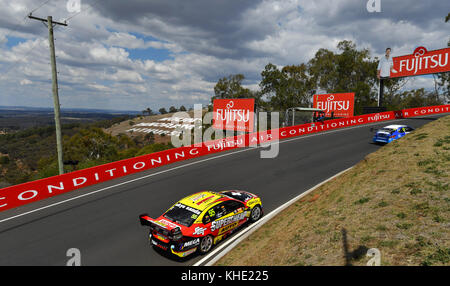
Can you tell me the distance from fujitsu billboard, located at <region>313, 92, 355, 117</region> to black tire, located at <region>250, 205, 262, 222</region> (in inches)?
1086

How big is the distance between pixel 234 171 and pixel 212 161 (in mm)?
3673

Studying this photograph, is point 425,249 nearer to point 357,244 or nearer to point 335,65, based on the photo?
point 357,244

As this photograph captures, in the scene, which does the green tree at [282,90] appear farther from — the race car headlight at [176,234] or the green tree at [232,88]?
the race car headlight at [176,234]

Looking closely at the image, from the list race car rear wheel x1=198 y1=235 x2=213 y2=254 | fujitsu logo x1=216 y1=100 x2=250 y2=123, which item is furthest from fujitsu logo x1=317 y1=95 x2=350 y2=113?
race car rear wheel x1=198 y1=235 x2=213 y2=254

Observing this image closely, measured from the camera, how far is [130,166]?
17453 millimetres

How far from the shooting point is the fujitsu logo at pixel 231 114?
28562 mm

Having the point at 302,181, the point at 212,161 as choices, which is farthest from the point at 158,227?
the point at 212,161

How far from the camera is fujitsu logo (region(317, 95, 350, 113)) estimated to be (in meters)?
33.2

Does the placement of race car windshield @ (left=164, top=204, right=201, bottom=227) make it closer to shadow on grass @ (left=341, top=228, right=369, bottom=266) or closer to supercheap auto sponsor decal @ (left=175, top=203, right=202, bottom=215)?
supercheap auto sponsor decal @ (left=175, top=203, right=202, bottom=215)

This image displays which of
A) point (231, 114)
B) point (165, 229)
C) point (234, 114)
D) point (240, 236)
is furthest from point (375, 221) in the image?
point (231, 114)

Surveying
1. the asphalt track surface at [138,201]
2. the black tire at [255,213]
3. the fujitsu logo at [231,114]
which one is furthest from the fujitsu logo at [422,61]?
the black tire at [255,213]

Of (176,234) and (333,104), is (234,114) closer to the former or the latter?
(333,104)

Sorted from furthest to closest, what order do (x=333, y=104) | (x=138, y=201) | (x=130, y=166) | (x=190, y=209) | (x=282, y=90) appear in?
(x=282, y=90) < (x=333, y=104) < (x=130, y=166) < (x=138, y=201) < (x=190, y=209)

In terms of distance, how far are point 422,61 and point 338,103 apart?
31.8 feet
